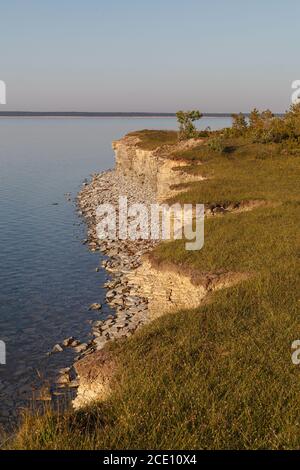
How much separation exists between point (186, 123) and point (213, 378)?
230ft

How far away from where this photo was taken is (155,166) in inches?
2457

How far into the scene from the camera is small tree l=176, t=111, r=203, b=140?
72250mm

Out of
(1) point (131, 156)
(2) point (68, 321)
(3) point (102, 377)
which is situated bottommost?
(2) point (68, 321)

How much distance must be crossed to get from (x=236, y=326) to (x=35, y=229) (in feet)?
115

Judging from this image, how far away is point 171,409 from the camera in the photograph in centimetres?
803

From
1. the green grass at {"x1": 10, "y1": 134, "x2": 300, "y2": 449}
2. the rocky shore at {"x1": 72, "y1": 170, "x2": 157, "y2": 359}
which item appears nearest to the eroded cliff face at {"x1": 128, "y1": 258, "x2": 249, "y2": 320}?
the green grass at {"x1": 10, "y1": 134, "x2": 300, "y2": 449}

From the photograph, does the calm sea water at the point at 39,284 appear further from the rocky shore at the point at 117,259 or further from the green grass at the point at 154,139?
the green grass at the point at 154,139

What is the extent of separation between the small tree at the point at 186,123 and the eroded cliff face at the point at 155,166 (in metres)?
7.42

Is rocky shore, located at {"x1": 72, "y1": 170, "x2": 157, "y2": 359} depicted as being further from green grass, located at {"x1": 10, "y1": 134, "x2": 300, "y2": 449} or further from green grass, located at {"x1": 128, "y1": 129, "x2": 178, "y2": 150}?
green grass, located at {"x1": 128, "y1": 129, "x2": 178, "y2": 150}

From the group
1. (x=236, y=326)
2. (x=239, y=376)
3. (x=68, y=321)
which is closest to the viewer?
(x=239, y=376)

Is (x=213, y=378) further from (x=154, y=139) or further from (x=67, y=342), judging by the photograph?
(x=154, y=139)
